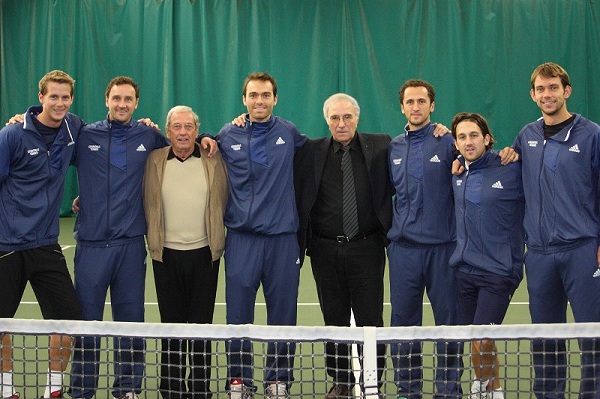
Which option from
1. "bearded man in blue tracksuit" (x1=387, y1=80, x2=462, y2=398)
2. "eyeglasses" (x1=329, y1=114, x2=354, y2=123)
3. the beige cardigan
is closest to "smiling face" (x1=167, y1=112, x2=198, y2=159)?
the beige cardigan

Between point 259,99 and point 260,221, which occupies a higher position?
point 259,99

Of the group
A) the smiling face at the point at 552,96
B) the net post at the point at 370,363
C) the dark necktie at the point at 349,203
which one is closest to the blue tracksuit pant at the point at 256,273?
the dark necktie at the point at 349,203

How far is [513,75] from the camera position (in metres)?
16.7

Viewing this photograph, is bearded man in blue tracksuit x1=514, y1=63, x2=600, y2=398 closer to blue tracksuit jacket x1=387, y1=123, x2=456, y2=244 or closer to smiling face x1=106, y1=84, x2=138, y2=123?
blue tracksuit jacket x1=387, y1=123, x2=456, y2=244

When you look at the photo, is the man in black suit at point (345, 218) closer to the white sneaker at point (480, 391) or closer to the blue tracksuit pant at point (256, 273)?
the blue tracksuit pant at point (256, 273)

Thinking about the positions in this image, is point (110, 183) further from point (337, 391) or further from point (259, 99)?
point (337, 391)

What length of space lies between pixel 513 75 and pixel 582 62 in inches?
56.0

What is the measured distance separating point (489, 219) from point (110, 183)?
2.63 m

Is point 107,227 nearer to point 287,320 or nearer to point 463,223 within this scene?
point 287,320

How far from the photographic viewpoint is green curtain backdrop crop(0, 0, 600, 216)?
16562 mm

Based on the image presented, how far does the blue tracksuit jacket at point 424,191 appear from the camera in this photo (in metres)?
5.80

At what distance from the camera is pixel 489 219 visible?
5.50m

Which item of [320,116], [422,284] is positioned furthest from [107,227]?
[320,116]

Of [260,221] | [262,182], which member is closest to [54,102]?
[262,182]
